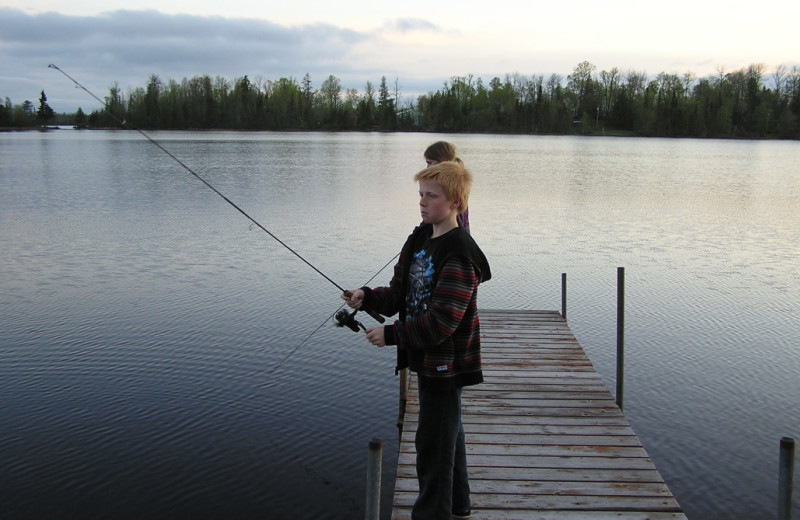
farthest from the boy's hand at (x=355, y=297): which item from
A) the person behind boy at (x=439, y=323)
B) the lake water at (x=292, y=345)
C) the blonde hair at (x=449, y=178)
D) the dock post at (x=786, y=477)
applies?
the lake water at (x=292, y=345)

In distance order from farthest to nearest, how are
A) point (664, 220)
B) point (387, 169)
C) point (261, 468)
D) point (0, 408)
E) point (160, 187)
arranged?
point (387, 169) → point (160, 187) → point (664, 220) → point (0, 408) → point (261, 468)

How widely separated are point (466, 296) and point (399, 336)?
37 centimetres

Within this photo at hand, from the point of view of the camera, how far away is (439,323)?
10.0 feet

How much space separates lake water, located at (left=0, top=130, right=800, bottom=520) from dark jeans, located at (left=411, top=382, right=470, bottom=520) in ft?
7.11

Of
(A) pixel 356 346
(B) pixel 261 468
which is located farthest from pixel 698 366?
(B) pixel 261 468

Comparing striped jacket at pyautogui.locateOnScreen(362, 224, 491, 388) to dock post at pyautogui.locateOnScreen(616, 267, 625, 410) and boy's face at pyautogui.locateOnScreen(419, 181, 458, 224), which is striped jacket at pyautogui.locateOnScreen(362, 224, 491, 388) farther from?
dock post at pyautogui.locateOnScreen(616, 267, 625, 410)

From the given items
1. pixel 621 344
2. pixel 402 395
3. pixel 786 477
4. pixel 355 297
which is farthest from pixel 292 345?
pixel 786 477

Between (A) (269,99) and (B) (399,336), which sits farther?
(A) (269,99)

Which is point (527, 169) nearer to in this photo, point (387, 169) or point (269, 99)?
point (387, 169)

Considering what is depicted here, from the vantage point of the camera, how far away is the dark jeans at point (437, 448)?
3225 millimetres

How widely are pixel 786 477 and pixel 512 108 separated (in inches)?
4128

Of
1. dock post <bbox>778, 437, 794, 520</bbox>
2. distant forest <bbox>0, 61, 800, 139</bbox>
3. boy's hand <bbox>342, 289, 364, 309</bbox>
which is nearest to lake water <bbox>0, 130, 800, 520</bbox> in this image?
dock post <bbox>778, 437, 794, 520</bbox>

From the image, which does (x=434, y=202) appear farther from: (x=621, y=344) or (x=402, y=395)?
(x=621, y=344)

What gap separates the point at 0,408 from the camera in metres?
6.74
